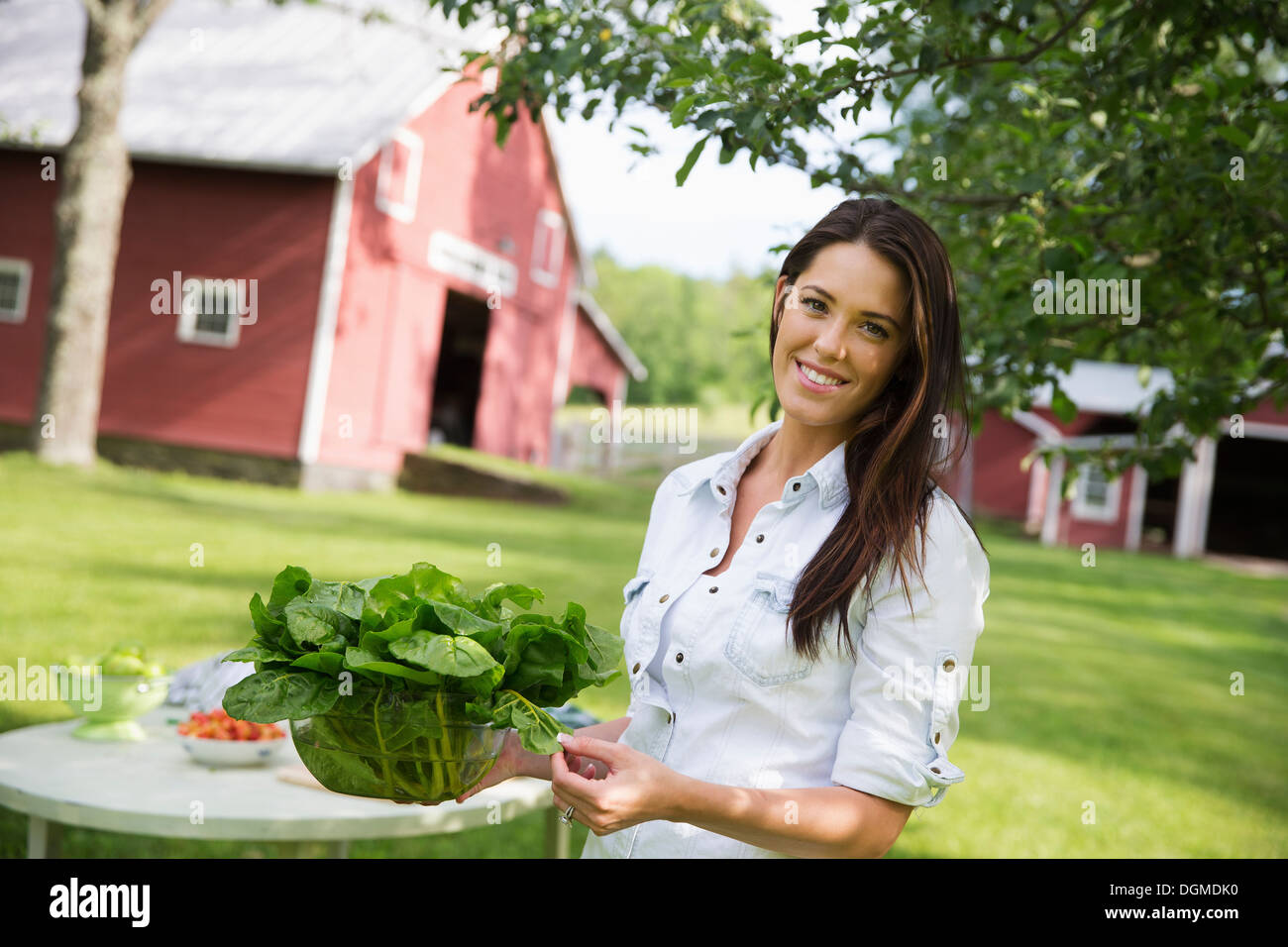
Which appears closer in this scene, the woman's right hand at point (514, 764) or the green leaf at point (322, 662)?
the green leaf at point (322, 662)

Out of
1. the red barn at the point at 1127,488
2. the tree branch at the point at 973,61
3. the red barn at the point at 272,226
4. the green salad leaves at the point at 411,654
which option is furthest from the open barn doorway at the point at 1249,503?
the green salad leaves at the point at 411,654

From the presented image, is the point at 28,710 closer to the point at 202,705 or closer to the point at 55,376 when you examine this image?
the point at 202,705

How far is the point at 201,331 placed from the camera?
16.1 m

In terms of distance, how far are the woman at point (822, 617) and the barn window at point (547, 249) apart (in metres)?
18.6

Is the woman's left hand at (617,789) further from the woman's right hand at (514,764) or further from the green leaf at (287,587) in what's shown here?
the green leaf at (287,587)

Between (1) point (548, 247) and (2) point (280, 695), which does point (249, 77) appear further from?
(2) point (280, 695)

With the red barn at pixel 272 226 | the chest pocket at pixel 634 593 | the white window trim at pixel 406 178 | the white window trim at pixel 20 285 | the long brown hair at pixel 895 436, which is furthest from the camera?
the white window trim at pixel 20 285

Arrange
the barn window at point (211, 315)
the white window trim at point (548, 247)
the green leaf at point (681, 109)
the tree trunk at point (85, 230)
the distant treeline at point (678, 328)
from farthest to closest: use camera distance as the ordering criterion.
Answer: the distant treeline at point (678, 328) → the white window trim at point (548, 247) → the barn window at point (211, 315) → the tree trunk at point (85, 230) → the green leaf at point (681, 109)

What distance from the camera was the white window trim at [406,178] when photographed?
53.0ft

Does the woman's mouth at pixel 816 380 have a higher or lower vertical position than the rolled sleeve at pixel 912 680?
higher

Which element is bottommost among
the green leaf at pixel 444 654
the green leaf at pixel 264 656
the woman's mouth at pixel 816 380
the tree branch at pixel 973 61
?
the green leaf at pixel 264 656

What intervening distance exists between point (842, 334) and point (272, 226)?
15.0 metres

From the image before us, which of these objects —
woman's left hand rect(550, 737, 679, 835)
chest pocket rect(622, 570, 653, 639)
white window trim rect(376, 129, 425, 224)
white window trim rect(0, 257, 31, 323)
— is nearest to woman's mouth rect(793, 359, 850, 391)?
chest pocket rect(622, 570, 653, 639)

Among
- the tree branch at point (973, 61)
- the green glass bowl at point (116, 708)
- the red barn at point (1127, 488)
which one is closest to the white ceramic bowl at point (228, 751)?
the green glass bowl at point (116, 708)
